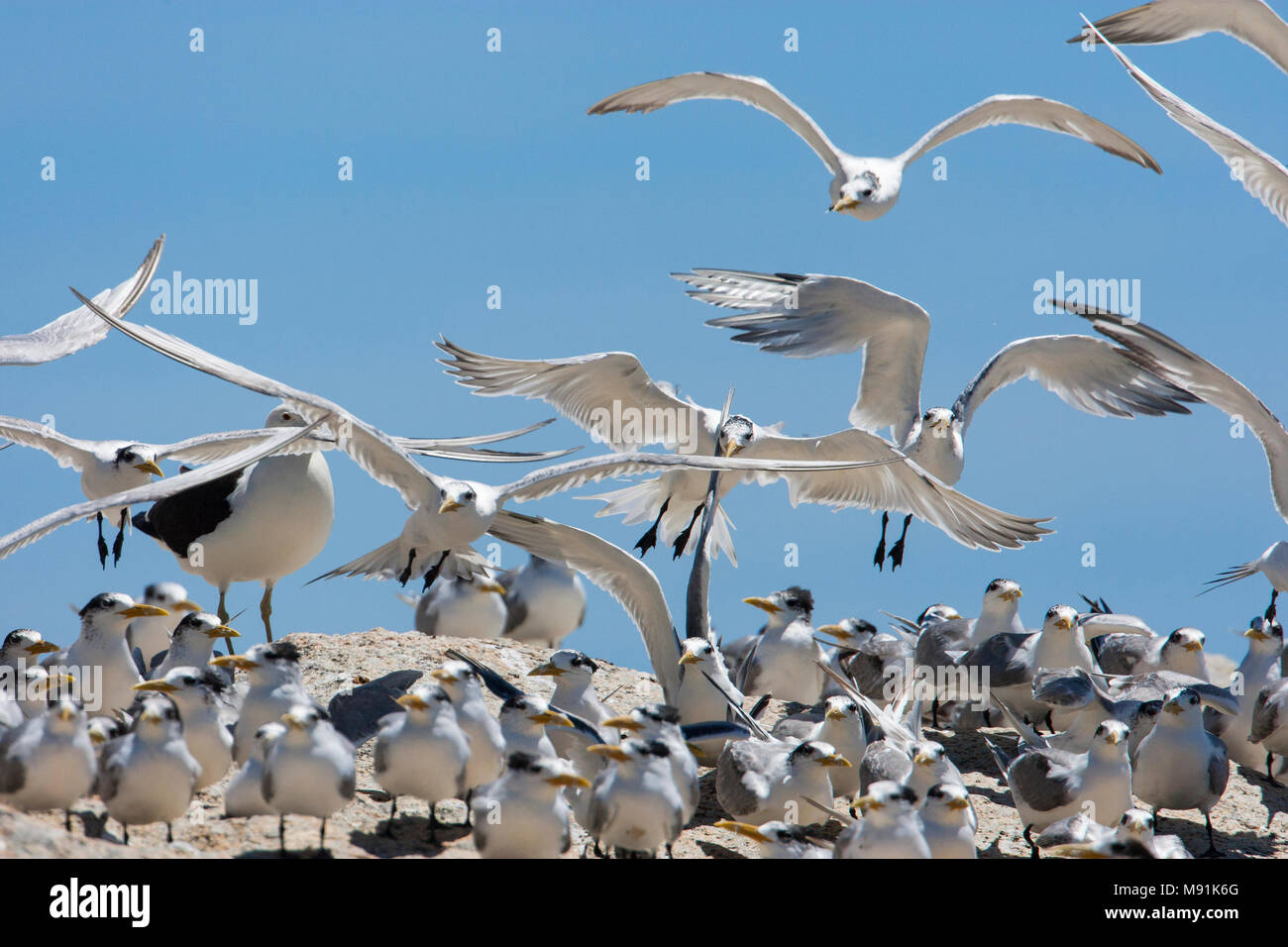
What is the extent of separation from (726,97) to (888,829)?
28.9ft

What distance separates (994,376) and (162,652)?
7.23 m

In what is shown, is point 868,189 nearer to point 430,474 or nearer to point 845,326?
point 845,326

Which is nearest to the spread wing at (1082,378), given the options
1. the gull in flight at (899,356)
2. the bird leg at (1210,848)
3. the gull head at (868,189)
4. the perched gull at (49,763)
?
the gull in flight at (899,356)

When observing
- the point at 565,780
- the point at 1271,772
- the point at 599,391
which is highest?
the point at 599,391

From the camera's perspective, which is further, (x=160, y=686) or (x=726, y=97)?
(x=726, y=97)

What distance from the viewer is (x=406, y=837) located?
6.88 meters

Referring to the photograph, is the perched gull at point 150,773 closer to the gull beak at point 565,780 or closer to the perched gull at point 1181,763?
the gull beak at point 565,780

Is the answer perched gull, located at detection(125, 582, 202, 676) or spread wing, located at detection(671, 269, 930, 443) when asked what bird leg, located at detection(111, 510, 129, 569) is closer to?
perched gull, located at detection(125, 582, 202, 676)

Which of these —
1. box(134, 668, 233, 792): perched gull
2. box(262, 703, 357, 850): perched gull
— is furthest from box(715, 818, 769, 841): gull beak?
box(134, 668, 233, 792): perched gull

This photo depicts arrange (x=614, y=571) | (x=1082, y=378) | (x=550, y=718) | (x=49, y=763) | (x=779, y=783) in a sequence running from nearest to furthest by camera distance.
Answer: (x=49, y=763) → (x=550, y=718) → (x=779, y=783) → (x=614, y=571) → (x=1082, y=378)

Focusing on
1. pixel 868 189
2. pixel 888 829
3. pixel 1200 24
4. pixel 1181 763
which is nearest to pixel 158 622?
pixel 888 829

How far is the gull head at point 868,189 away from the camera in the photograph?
38.8 feet
